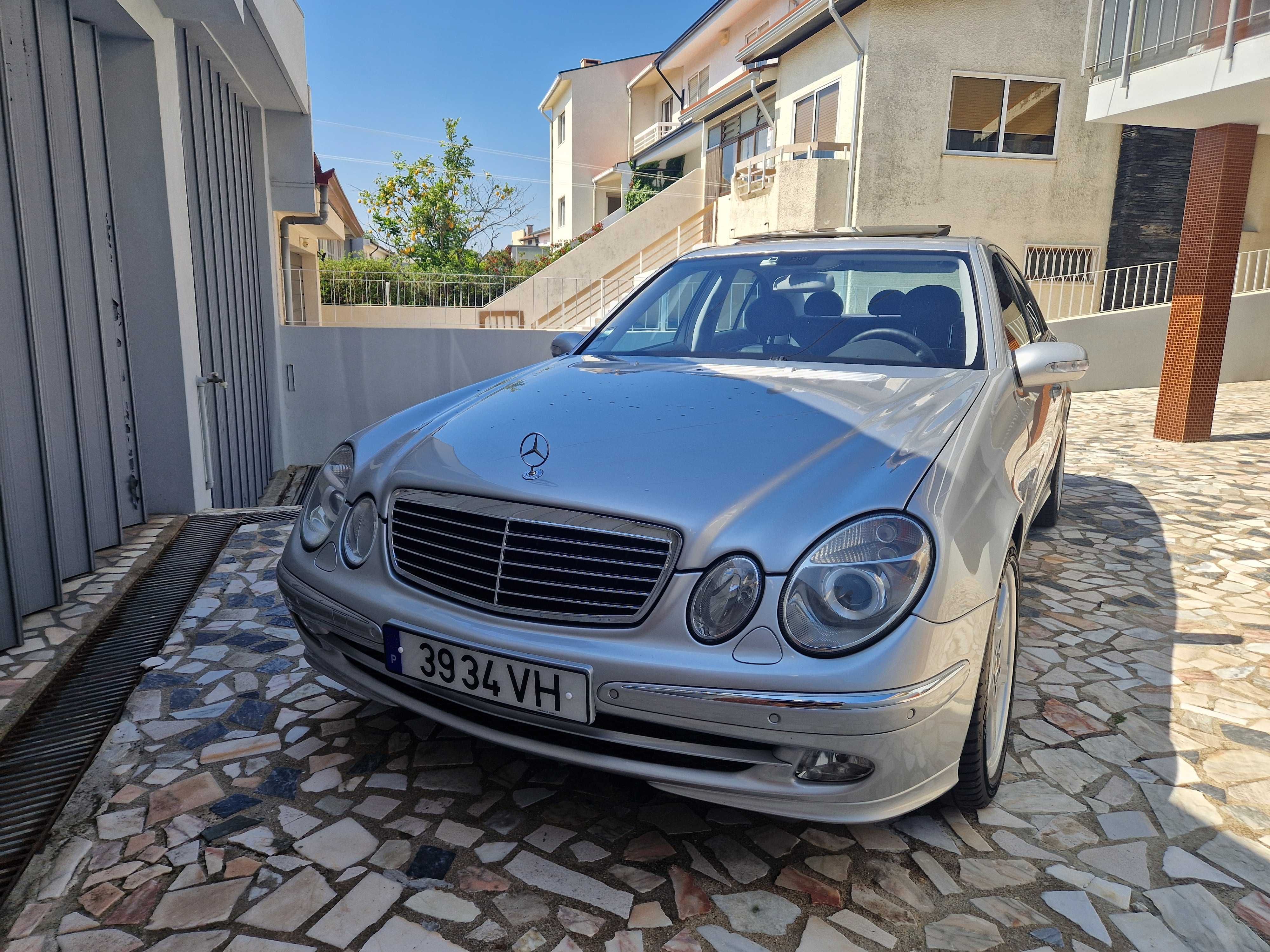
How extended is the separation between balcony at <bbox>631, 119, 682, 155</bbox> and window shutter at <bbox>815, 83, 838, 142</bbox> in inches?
347

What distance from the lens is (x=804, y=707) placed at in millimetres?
1708

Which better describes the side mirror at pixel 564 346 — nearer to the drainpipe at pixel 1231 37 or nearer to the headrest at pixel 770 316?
the headrest at pixel 770 316

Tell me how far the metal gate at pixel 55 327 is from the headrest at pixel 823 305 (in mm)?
3111

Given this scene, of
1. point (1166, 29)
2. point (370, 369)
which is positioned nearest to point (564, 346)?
Answer: point (1166, 29)

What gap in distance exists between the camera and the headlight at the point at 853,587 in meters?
1.76

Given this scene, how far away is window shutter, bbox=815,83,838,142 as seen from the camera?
A: 1529 cm

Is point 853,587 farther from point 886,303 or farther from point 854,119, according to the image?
point 854,119

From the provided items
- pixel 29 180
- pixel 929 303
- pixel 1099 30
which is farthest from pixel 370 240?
pixel 929 303

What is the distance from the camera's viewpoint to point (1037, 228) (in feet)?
48.9

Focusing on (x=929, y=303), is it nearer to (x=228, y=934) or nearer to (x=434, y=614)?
(x=434, y=614)

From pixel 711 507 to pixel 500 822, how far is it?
1052mm

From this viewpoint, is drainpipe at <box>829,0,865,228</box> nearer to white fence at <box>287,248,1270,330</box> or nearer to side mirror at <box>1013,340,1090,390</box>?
white fence at <box>287,248,1270,330</box>

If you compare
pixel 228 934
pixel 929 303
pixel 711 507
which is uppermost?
pixel 929 303

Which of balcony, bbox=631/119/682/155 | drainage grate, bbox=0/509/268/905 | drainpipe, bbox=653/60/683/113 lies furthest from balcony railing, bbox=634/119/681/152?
drainage grate, bbox=0/509/268/905
